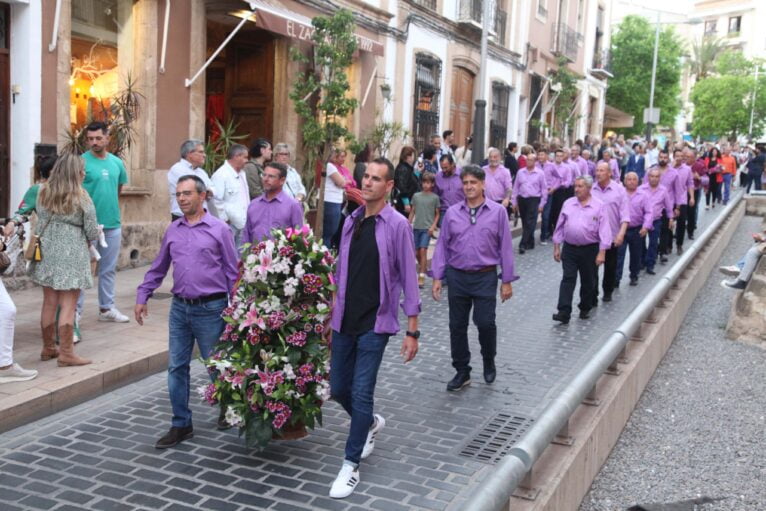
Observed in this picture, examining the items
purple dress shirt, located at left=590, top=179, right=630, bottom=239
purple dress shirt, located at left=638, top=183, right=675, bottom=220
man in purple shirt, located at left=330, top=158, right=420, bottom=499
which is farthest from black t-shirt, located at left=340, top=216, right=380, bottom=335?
purple dress shirt, located at left=638, top=183, right=675, bottom=220

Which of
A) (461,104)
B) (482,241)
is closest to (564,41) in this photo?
(461,104)

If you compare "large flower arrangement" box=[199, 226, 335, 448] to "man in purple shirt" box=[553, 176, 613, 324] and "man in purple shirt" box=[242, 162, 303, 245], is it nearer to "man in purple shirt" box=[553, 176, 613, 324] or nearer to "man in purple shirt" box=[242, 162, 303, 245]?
"man in purple shirt" box=[242, 162, 303, 245]

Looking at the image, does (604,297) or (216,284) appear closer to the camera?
(216,284)

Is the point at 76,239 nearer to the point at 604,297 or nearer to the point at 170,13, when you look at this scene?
the point at 170,13

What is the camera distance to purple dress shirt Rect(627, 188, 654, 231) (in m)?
11.8

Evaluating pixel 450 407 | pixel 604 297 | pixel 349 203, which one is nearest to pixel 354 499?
pixel 450 407

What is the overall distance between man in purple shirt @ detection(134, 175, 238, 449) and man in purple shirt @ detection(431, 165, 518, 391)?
83.4 inches

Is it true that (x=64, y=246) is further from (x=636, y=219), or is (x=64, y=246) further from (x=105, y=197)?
(x=636, y=219)

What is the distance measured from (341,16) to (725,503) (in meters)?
9.80

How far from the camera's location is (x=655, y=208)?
42.1 feet

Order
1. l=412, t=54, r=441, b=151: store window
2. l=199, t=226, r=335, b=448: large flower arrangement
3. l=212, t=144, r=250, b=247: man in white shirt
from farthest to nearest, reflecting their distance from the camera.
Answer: l=412, t=54, r=441, b=151: store window, l=212, t=144, r=250, b=247: man in white shirt, l=199, t=226, r=335, b=448: large flower arrangement

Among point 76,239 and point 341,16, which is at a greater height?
point 341,16

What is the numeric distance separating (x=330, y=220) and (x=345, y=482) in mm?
7109

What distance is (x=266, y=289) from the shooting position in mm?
5031
